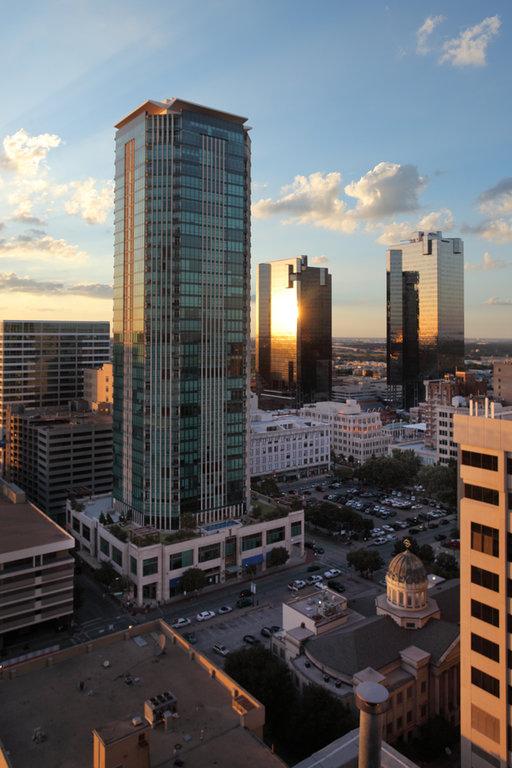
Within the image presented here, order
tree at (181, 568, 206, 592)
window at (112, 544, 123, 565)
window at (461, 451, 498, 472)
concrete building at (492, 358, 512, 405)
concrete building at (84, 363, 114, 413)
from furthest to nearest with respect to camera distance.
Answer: concrete building at (492, 358, 512, 405), concrete building at (84, 363, 114, 413), window at (112, 544, 123, 565), tree at (181, 568, 206, 592), window at (461, 451, 498, 472)

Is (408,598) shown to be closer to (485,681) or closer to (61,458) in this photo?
(485,681)

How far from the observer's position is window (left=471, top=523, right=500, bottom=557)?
39781 millimetres

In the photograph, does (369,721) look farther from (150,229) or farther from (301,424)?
(301,424)

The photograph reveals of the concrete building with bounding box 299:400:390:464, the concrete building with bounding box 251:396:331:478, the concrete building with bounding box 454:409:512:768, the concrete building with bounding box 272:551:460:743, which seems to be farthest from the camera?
the concrete building with bounding box 299:400:390:464

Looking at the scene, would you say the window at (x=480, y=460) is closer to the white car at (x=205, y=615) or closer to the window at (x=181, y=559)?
the white car at (x=205, y=615)

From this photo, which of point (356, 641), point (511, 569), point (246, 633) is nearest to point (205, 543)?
point (246, 633)

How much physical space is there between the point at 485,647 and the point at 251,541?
63.8 metres

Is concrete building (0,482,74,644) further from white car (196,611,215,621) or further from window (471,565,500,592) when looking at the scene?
window (471,565,500,592)

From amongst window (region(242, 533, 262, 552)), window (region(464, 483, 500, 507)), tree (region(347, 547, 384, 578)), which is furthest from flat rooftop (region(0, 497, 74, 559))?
window (region(464, 483, 500, 507))

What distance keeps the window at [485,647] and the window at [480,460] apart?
12149mm

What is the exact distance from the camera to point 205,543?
314ft

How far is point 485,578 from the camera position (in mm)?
40656

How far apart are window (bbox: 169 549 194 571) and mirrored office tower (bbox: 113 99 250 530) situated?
8.12m

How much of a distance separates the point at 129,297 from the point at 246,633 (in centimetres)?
6076
